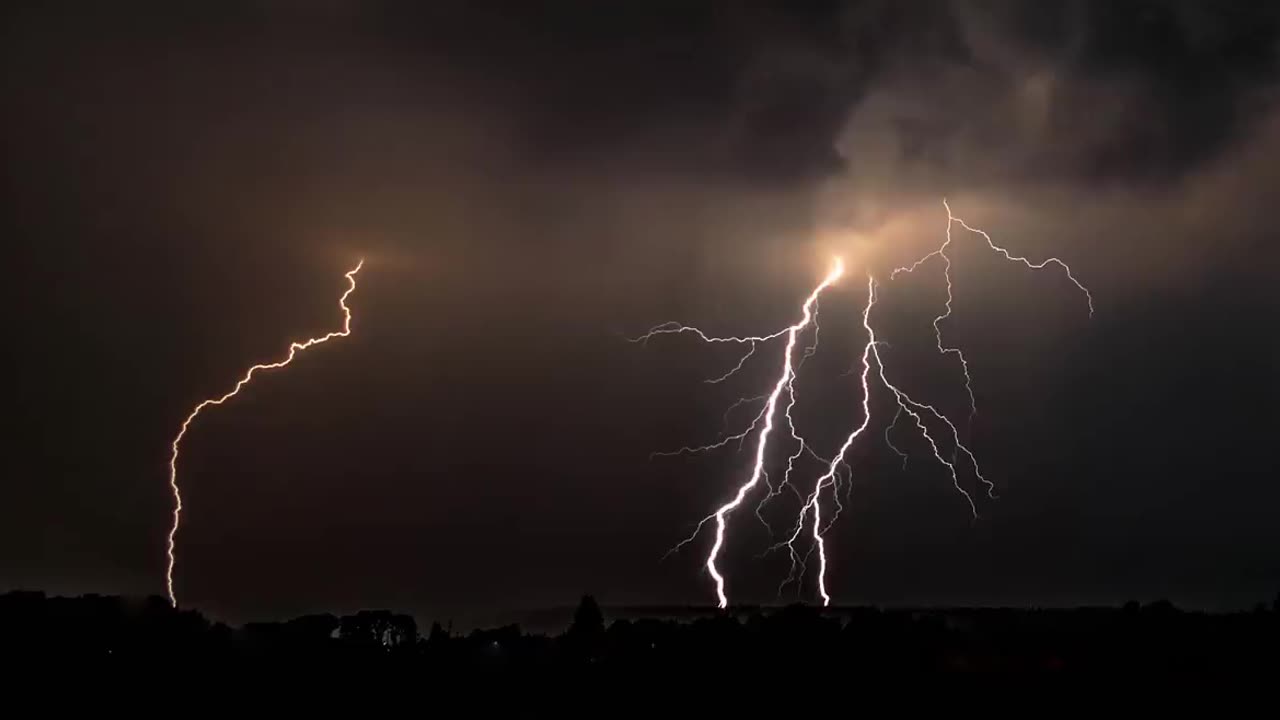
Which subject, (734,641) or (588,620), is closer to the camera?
(734,641)

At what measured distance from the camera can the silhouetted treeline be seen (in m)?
32.2

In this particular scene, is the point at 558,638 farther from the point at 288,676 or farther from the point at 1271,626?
the point at 1271,626

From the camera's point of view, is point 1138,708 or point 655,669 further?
point 655,669

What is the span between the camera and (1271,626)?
35.7m

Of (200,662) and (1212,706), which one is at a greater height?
(200,662)

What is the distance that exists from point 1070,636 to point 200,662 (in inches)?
1153

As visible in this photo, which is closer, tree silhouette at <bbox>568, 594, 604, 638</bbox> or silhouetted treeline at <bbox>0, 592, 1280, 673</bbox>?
silhouetted treeline at <bbox>0, 592, 1280, 673</bbox>

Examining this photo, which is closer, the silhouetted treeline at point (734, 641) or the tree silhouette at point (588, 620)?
the silhouetted treeline at point (734, 641)

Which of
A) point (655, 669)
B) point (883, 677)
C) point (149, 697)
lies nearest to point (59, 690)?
point (149, 697)

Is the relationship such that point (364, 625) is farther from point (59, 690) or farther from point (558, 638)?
point (59, 690)

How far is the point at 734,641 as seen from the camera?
37.8 metres

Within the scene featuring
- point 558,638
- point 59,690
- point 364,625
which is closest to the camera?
point 59,690

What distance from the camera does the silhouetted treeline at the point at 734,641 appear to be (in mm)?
32219

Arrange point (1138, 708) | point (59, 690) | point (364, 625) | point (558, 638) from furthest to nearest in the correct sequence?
point (364, 625) → point (558, 638) → point (59, 690) → point (1138, 708)
